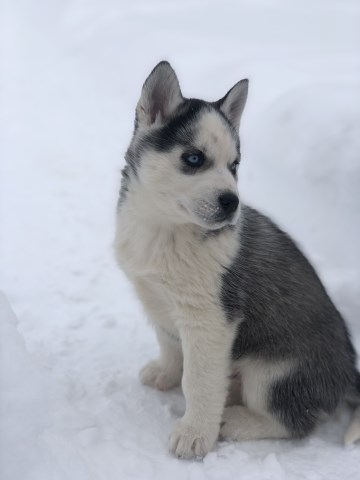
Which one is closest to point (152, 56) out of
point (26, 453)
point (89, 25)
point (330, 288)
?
point (89, 25)

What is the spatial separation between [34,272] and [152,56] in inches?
235

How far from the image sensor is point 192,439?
135 inches

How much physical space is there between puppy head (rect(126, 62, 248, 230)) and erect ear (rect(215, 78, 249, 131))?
8cm

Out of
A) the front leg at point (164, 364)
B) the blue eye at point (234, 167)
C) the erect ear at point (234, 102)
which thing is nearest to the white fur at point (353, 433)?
the front leg at point (164, 364)

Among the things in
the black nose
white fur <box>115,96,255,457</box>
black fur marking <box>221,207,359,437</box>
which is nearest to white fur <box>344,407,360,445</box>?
black fur marking <box>221,207,359,437</box>

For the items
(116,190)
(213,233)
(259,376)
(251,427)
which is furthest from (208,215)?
(116,190)

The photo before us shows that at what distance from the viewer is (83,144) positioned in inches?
348

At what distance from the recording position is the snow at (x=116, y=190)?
341 cm

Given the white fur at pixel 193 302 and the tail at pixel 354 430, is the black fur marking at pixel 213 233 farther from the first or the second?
the tail at pixel 354 430

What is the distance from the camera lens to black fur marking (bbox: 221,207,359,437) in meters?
3.62

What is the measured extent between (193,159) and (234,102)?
0.72m

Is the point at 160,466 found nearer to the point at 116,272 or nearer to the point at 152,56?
the point at 116,272

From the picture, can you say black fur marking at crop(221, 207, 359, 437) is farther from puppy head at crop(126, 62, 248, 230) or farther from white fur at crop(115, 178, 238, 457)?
puppy head at crop(126, 62, 248, 230)

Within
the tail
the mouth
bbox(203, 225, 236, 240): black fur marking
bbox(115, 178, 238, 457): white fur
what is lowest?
the tail
